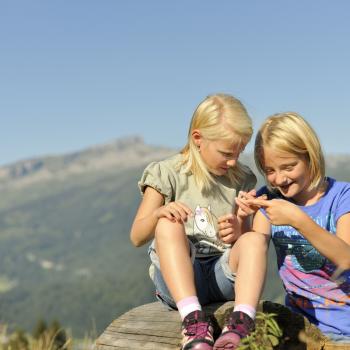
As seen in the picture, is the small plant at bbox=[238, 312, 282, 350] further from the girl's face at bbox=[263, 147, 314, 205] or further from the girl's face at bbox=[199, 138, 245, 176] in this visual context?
the girl's face at bbox=[199, 138, 245, 176]

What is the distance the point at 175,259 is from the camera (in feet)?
14.0

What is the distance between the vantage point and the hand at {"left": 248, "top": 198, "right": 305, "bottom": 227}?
4.07m

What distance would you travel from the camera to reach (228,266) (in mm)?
4637

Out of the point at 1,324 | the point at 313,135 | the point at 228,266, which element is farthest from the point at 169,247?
the point at 1,324

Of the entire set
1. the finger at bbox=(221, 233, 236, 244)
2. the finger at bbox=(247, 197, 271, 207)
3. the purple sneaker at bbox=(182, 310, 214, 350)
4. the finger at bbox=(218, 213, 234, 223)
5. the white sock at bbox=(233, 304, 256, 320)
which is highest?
the finger at bbox=(247, 197, 271, 207)

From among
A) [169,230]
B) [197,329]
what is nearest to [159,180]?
[169,230]

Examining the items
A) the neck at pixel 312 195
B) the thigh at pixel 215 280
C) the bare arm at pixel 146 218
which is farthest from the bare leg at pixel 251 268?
the bare arm at pixel 146 218

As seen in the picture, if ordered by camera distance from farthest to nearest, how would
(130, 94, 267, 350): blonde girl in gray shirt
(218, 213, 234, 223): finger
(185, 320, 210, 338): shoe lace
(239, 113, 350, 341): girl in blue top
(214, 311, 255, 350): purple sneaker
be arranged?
1. (218, 213, 234, 223): finger
2. (239, 113, 350, 341): girl in blue top
3. (130, 94, 267, 350): blonde girl in gray shirt
4. (185, 320, 210, 338): shoe lace
5. (214, 311, 255, 350): purple sneaker

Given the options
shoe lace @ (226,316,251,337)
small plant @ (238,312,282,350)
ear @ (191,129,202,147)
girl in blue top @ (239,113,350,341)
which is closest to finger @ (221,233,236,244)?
girl in blue top @ (239,113,350,341)

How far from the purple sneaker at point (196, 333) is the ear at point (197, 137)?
5.32 feet

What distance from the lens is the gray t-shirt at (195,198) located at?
4941mm

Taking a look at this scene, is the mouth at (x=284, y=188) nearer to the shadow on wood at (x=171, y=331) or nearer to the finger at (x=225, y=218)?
the finger at (x=225, y=218)

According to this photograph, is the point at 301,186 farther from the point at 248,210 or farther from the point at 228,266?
the point at 228,266

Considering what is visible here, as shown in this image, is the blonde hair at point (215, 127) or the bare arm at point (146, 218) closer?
the bare arm at point (146, 218)
